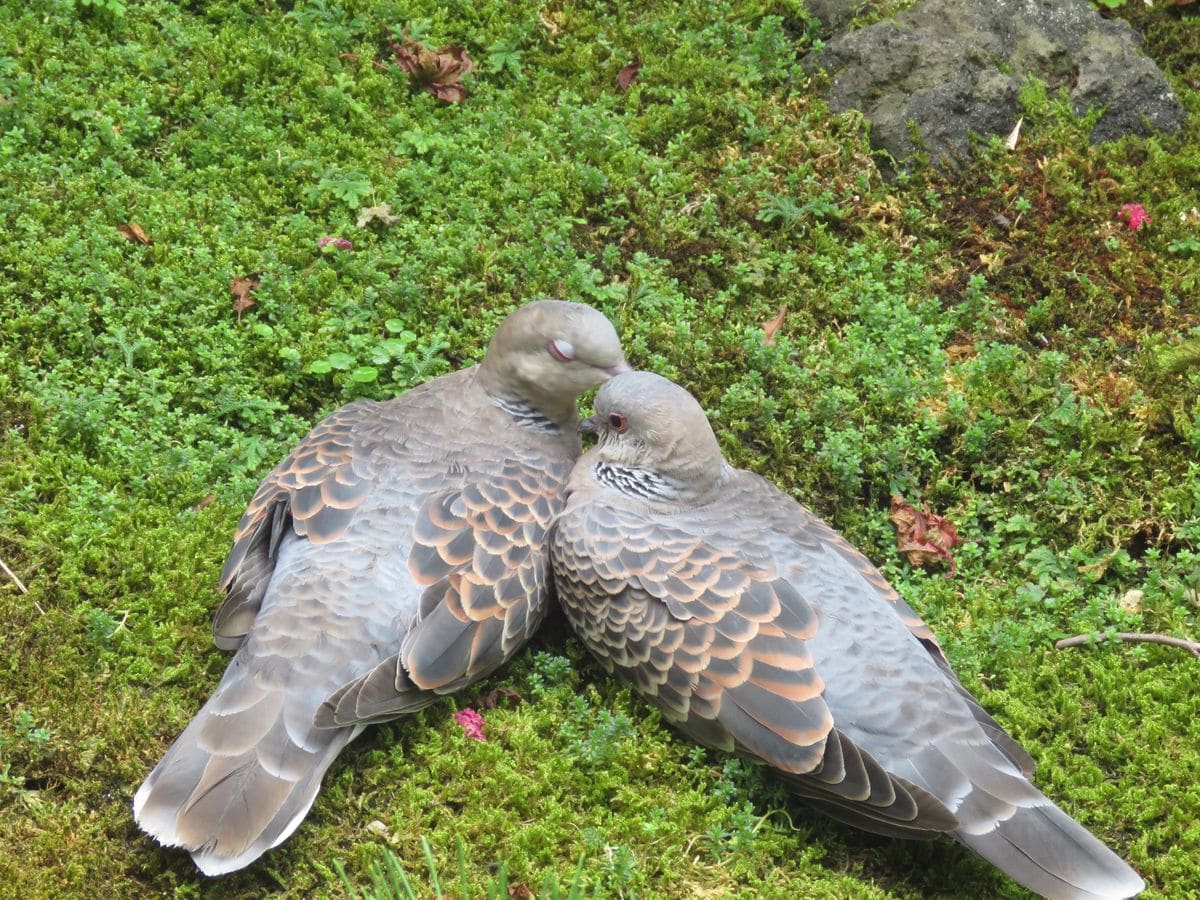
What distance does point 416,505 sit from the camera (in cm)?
533

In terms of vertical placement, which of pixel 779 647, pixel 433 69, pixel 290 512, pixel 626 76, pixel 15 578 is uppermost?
pixel 626 76

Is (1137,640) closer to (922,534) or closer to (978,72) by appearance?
(922,534)

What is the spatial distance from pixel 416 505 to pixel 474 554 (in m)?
0.36

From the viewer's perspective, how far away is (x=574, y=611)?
5.36 metres

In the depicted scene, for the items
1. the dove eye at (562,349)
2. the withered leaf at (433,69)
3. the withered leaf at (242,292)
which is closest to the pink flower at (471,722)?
the dove eye at (562,349)

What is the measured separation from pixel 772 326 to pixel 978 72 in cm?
235

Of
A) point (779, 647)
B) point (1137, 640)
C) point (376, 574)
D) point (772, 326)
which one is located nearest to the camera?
point (779, 647)

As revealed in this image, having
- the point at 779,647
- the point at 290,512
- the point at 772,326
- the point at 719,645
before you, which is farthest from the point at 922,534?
the point at 290,512

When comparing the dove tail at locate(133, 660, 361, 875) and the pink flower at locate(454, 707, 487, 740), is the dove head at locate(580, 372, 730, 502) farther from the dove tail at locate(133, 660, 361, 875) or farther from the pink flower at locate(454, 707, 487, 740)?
the dove tail at locate(133, 660, 361, 875)

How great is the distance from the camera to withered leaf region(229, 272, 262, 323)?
6625 millimetres

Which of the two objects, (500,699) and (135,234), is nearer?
(500,699)

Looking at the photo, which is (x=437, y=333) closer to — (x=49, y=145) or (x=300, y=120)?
(x=300, y=120)

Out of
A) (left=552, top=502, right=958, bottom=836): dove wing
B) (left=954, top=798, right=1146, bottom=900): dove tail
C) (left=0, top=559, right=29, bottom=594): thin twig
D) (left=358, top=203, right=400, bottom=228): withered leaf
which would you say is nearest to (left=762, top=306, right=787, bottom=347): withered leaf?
(left=552, top=502, right=958, bottom=836): dove wing

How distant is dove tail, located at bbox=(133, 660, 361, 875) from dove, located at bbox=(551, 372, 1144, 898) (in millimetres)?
1338
